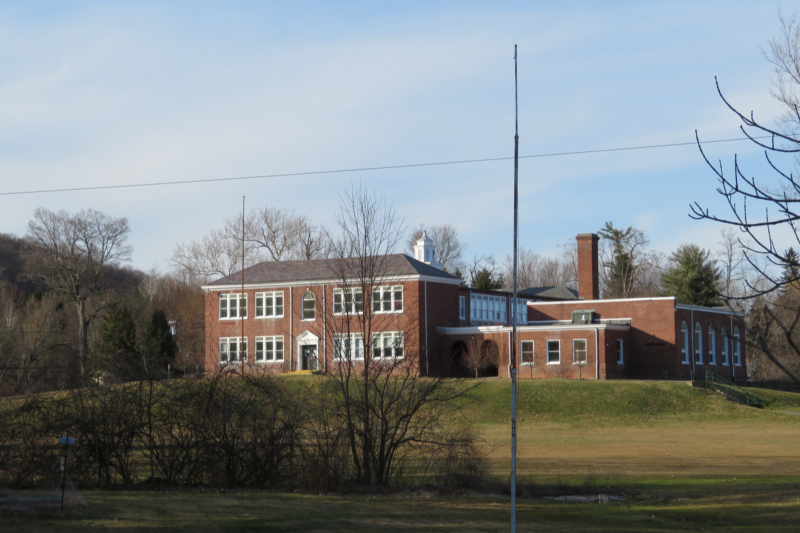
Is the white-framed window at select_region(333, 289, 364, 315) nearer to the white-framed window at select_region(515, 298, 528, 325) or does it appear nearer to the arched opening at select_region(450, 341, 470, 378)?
the arched opening at select_region(450, 341, 470, 378)

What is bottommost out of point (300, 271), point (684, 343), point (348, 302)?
point (684, 343)

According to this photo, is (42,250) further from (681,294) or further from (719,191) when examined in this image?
(719,191)

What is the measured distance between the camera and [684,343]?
59250 millimetres

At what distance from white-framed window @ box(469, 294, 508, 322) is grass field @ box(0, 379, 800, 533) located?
22.3 m

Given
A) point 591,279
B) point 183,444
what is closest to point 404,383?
point 183,444

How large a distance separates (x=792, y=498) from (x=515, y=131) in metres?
12.0

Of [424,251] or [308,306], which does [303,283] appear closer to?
[308,306]

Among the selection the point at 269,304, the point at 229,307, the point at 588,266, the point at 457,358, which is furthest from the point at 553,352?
the point at 229,307

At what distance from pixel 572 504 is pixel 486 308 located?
45.7 meters

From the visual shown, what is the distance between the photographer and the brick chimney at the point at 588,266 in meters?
67.6

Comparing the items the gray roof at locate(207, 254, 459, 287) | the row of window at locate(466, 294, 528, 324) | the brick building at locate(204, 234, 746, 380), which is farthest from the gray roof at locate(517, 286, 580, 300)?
the gray roof at locate(207, 254, 459, 287)

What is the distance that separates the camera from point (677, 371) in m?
57.7

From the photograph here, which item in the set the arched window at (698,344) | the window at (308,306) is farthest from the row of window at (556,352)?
the window at (308,306)

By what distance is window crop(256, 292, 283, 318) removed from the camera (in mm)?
61812
